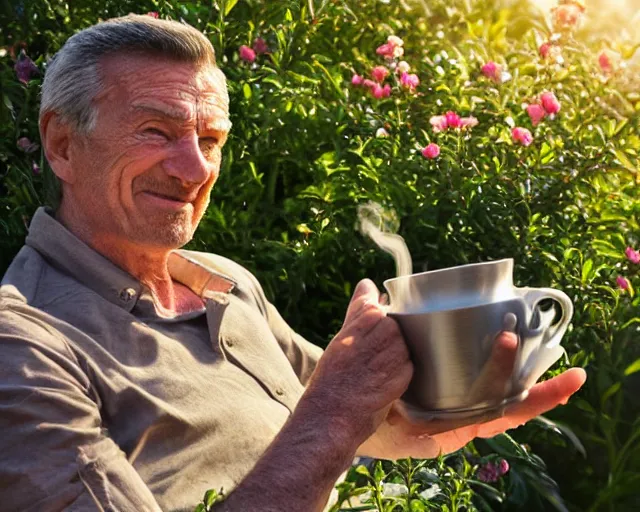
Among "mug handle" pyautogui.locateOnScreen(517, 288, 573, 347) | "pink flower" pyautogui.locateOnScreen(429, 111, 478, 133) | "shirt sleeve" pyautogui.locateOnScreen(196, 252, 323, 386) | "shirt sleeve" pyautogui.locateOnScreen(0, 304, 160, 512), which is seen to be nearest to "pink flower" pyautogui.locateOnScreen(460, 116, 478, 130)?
"pink flower" pyautogui.locateOnScreen(429, 111, 478, 133)

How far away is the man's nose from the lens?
2.49 m

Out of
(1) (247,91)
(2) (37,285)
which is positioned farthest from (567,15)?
(2) (37,285)

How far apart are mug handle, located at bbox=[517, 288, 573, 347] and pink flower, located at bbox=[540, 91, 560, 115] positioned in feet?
5.09

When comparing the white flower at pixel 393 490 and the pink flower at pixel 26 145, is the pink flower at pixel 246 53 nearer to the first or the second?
the pink flower at pixel 26 145

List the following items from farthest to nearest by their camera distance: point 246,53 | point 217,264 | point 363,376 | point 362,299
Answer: point 246,53
point 217,264
point 362,299
point 363,376

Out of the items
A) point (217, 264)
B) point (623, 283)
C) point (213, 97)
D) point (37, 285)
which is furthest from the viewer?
point (623, 283)

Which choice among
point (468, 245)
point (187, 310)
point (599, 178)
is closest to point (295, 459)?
point (187, 310)

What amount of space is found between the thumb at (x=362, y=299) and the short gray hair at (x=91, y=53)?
642 millimetres

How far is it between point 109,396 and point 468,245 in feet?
5.12

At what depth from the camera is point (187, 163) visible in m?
2.50

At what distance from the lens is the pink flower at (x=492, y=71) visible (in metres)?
3.79

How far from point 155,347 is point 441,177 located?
56.0 inches

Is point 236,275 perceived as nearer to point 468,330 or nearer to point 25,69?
point 468,330

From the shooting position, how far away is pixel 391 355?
2148 mm
